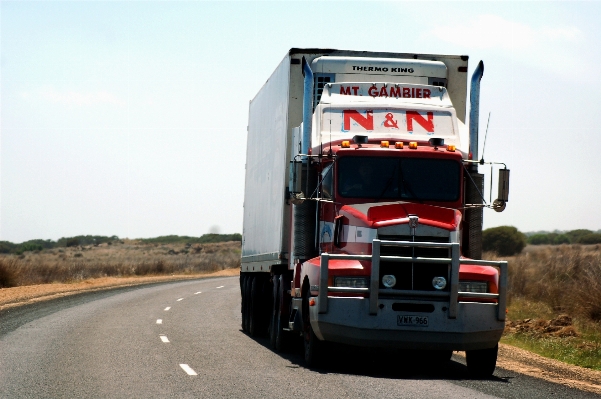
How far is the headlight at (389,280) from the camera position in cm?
1275

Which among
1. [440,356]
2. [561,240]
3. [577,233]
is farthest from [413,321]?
[577,233]

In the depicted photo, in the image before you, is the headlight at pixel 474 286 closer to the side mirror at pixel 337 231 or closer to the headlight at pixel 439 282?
the headlight at pixel 439 282

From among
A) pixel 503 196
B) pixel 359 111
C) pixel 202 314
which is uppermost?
Answer: pixel 359 111

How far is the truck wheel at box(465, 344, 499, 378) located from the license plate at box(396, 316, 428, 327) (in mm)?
1276

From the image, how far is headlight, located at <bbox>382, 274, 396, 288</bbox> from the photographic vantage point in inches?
502

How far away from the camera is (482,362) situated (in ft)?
44.1

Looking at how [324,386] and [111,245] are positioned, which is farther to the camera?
[111,245]

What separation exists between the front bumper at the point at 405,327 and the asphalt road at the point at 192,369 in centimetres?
49

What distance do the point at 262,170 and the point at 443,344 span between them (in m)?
7.82

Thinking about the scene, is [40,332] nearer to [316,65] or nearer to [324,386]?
[316,65]

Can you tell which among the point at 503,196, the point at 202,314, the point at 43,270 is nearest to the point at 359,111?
the point at 503,196

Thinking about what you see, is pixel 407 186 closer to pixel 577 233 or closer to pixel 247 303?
pixel 247 303

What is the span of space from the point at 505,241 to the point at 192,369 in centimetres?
7121

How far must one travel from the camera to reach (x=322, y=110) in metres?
14.9
